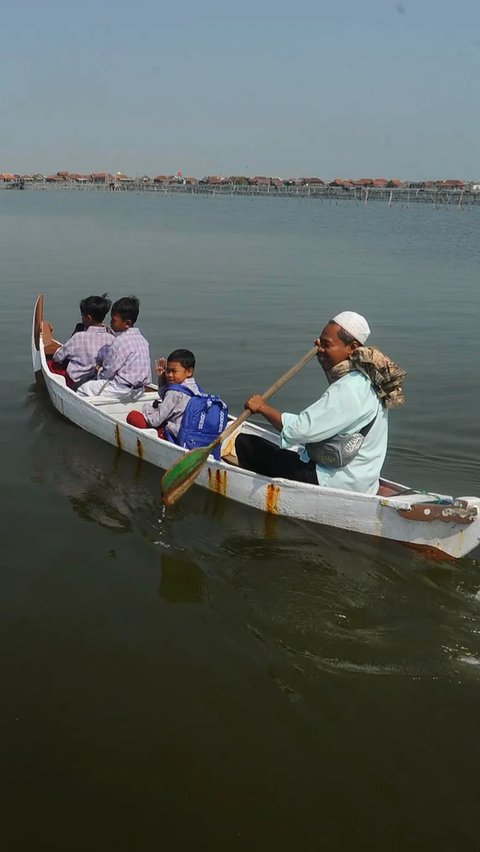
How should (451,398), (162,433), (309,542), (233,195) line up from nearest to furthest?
(309,542) → (162,433) → (451,398) → (233,195)

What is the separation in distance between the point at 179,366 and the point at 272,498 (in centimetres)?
153

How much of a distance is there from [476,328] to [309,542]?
31.3 feet

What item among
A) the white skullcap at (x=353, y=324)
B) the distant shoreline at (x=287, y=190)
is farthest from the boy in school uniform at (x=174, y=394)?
the distant shoreline at (x=287, y=190)

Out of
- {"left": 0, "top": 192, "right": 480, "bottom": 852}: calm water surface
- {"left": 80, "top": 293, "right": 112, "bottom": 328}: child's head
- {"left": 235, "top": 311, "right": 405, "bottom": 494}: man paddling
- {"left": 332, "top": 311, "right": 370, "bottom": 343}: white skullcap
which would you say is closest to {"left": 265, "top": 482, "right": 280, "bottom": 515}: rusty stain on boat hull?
{"left": 0, "top": 192, "right": 480, "bottom": 852}: calm water surface

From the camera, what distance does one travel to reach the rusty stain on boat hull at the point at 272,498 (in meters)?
5.88

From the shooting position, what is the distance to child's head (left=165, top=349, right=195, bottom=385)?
6.69 m

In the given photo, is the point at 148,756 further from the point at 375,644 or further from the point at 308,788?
the point at 375,644

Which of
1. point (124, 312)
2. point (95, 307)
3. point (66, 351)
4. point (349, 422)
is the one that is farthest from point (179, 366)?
point (66, 351)

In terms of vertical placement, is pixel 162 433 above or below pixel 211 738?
above

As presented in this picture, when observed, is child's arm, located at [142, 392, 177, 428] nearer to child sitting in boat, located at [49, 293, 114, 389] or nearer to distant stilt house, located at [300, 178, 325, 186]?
child sitting in boat, located at [49, 293, 114, 389]

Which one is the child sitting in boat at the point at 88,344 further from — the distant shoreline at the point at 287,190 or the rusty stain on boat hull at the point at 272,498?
the distant shoreline at the point at 287,190

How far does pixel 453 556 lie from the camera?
527 cm

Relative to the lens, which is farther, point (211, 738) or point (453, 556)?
point (453, 556)

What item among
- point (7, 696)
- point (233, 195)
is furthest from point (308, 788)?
point (233, 195)
